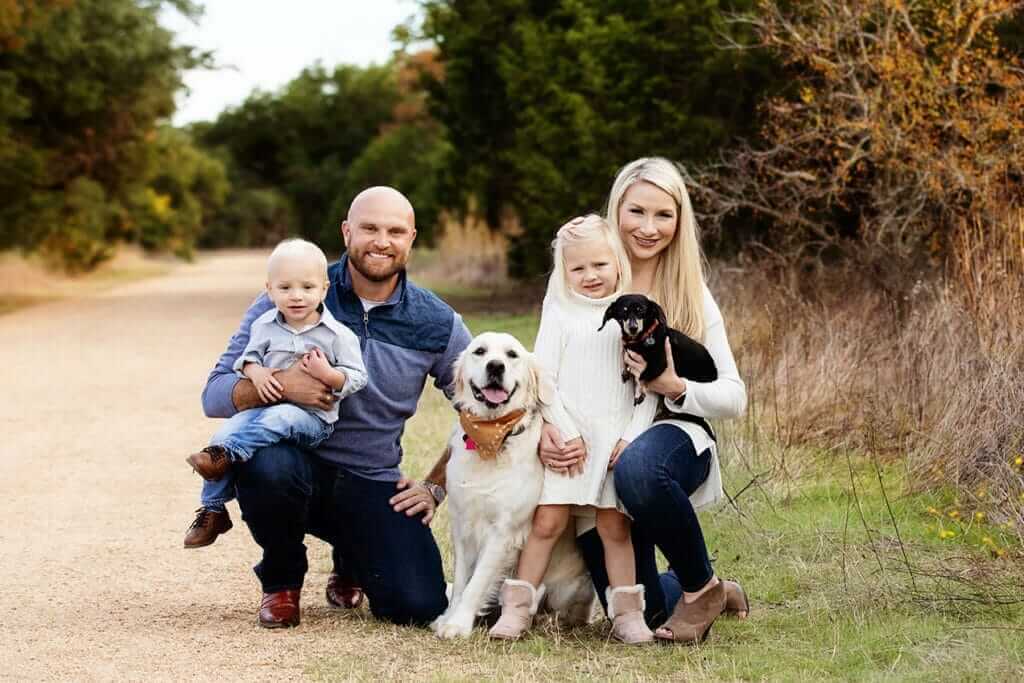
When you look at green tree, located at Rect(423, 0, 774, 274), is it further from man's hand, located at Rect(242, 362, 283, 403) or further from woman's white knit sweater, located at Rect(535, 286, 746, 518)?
man's hand, located at Rect(242, 362, 283, 403)

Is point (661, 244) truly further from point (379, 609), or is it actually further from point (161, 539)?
point (161, 539)

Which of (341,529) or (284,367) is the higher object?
(284,367)

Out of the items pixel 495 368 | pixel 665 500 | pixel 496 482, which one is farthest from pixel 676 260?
pixel 496 482

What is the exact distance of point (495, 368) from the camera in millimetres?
4664

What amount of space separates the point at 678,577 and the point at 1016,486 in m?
1.90

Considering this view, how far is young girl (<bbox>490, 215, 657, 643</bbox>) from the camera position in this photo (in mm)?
4637

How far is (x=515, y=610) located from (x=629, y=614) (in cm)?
40

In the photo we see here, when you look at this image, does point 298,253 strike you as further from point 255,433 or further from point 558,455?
point 558,455

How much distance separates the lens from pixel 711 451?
15.7ft

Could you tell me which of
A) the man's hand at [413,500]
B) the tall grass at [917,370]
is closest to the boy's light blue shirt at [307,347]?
the man's hand at [413,500]

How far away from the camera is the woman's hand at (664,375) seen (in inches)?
178

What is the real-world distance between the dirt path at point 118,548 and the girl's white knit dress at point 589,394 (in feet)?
3.76

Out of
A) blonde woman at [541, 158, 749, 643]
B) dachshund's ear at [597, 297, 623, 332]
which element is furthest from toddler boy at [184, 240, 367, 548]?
dachshund's ear at [597, 297, 623, 332]

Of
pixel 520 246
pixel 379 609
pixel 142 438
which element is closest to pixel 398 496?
pixel 379 609
